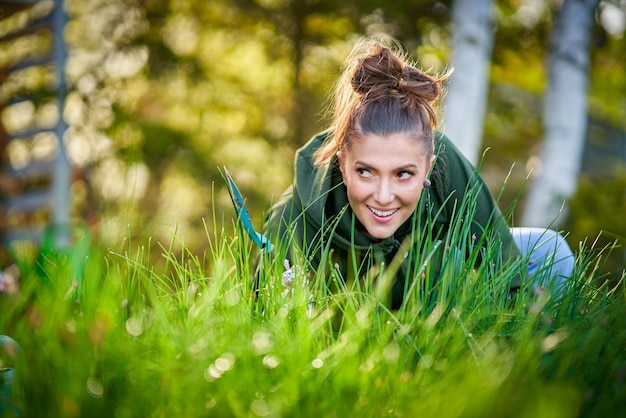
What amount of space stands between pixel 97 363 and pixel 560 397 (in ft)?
3.06

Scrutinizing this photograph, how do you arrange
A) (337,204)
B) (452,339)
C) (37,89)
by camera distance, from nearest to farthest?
(452,339)
(337,204)
(37,89)

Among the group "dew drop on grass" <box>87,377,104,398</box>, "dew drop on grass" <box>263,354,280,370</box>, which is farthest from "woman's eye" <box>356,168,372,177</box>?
"dew drop on grass" <box>87,377,104,398</box>

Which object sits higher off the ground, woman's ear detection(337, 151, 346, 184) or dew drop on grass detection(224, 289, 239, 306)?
woman's ear detection(337, 151, 346, 184)

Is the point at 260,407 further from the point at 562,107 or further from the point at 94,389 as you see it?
the point at 562,107

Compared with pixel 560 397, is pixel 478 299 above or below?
below

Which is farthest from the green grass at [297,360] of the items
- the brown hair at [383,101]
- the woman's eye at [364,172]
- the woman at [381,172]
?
the brown hair at [383,101]

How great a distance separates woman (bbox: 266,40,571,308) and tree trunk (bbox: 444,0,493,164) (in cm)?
385

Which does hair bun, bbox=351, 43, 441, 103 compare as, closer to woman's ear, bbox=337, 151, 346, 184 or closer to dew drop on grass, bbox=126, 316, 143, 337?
woman's ear, bbox=337, 151, 346, 184

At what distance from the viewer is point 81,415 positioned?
4.38 ft

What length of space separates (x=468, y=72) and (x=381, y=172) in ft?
15.1

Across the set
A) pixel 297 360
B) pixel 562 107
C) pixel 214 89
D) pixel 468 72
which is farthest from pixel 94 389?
pixel 214 89

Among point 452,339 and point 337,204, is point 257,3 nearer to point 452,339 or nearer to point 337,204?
point 337,204

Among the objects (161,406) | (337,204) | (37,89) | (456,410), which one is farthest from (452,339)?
(37,89)

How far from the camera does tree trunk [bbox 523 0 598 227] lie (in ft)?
25.7
